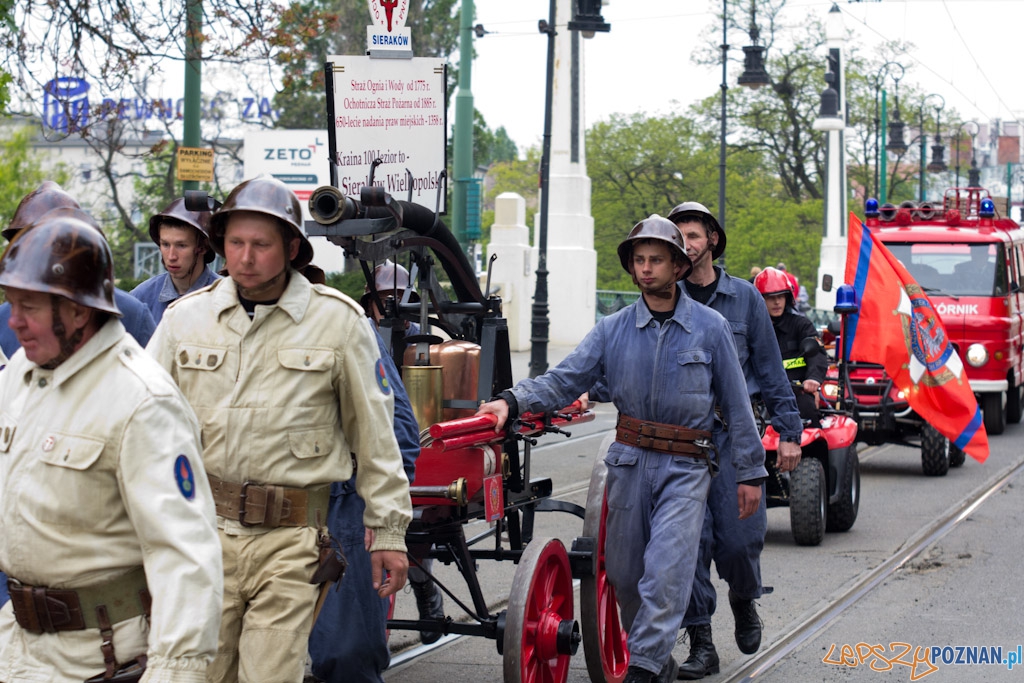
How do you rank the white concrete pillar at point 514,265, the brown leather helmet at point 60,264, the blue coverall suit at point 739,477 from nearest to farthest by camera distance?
the brown leather helmet at point 60,264
the blue coverall suit at point 739,477
the white concrete pillar at point 514,265

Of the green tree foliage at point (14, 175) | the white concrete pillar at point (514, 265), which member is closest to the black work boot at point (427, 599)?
the white concrete pillar at point (514, 265)

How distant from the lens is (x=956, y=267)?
1761cm

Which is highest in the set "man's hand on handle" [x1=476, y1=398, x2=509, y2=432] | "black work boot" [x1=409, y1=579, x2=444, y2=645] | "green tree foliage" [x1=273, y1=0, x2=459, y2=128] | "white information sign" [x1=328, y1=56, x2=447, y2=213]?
"green tree foliage" [x1=273, y1=0, x2=459, y2=128]

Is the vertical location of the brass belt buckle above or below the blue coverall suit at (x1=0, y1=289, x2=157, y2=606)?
below

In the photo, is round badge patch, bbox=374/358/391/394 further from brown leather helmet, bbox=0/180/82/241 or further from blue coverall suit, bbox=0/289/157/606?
brown leather helmet, bbox=0/180/82/241

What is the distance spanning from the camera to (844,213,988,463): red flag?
11.8 metres

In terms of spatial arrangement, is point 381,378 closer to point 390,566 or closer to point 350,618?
point 390,566

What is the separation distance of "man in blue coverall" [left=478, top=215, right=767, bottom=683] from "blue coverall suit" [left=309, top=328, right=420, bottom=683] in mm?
1392

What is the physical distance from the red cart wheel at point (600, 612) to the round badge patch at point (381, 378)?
1.97m

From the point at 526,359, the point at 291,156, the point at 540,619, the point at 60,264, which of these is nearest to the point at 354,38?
the point at 291,156

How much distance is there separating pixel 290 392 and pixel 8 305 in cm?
124

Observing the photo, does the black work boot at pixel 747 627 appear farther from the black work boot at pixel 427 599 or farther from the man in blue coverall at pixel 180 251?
the man in blue coverall at pixel 180 251

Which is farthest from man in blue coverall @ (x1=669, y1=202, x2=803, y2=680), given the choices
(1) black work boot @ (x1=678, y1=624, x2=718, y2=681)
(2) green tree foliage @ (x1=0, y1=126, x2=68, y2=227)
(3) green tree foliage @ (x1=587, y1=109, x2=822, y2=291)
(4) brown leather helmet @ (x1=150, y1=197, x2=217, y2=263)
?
(3) green tree foliage @ (x1=587, y1=109, x2=822, y2=291)

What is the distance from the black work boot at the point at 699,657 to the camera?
603 centimetres
